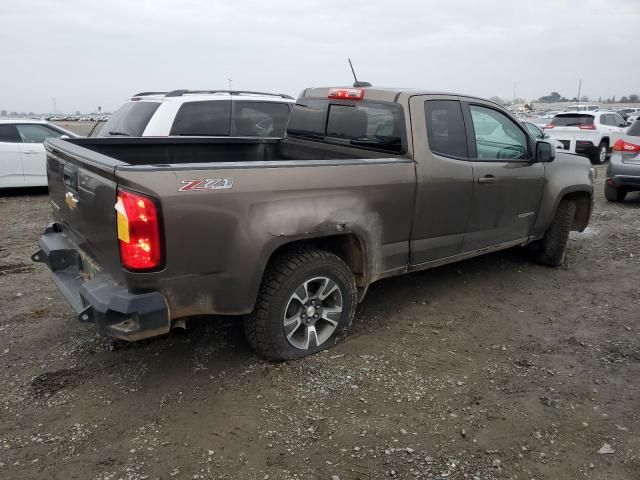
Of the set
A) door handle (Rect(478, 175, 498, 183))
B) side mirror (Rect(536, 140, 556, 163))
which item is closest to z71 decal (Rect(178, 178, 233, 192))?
door handle (Rect(478, 175, 498, 183))

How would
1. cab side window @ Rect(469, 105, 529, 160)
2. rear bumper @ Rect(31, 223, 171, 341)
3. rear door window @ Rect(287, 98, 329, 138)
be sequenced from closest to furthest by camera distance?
rear bumper @ Rect(31, 223, 171, 341) → cab side window @ Rect(469, 105, 529, 160) → rear door window @ Rect(287, 98, 329, 138)

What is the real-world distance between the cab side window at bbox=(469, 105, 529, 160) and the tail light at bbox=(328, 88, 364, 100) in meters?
1.01

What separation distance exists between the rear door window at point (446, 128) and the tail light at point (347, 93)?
1.84 ft

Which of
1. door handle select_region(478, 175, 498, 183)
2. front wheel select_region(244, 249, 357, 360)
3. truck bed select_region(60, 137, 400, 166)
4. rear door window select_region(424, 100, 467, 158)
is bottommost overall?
front wheel select_region(244, 249, 357, 360)

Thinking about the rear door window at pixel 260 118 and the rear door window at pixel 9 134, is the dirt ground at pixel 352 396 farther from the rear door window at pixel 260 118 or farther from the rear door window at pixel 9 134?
the rear door window at pixel 9 134

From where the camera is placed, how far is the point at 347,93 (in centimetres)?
429

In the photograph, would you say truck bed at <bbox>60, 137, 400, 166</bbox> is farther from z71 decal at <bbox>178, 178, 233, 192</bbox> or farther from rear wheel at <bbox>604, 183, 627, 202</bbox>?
rear wheel at <bbox>604, 183, 627, 202</bbox>

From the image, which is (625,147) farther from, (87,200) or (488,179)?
(87,200)

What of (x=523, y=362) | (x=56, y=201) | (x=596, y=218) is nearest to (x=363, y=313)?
(x=523, y=362)

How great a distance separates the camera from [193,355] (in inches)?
141

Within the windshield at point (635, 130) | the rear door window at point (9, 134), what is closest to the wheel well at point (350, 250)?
the windshield at point (635, 130)

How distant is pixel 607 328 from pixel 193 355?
129 inches

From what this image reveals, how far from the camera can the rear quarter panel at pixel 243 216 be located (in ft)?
8.93

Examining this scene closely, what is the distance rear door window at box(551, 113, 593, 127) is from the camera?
1548 cm
